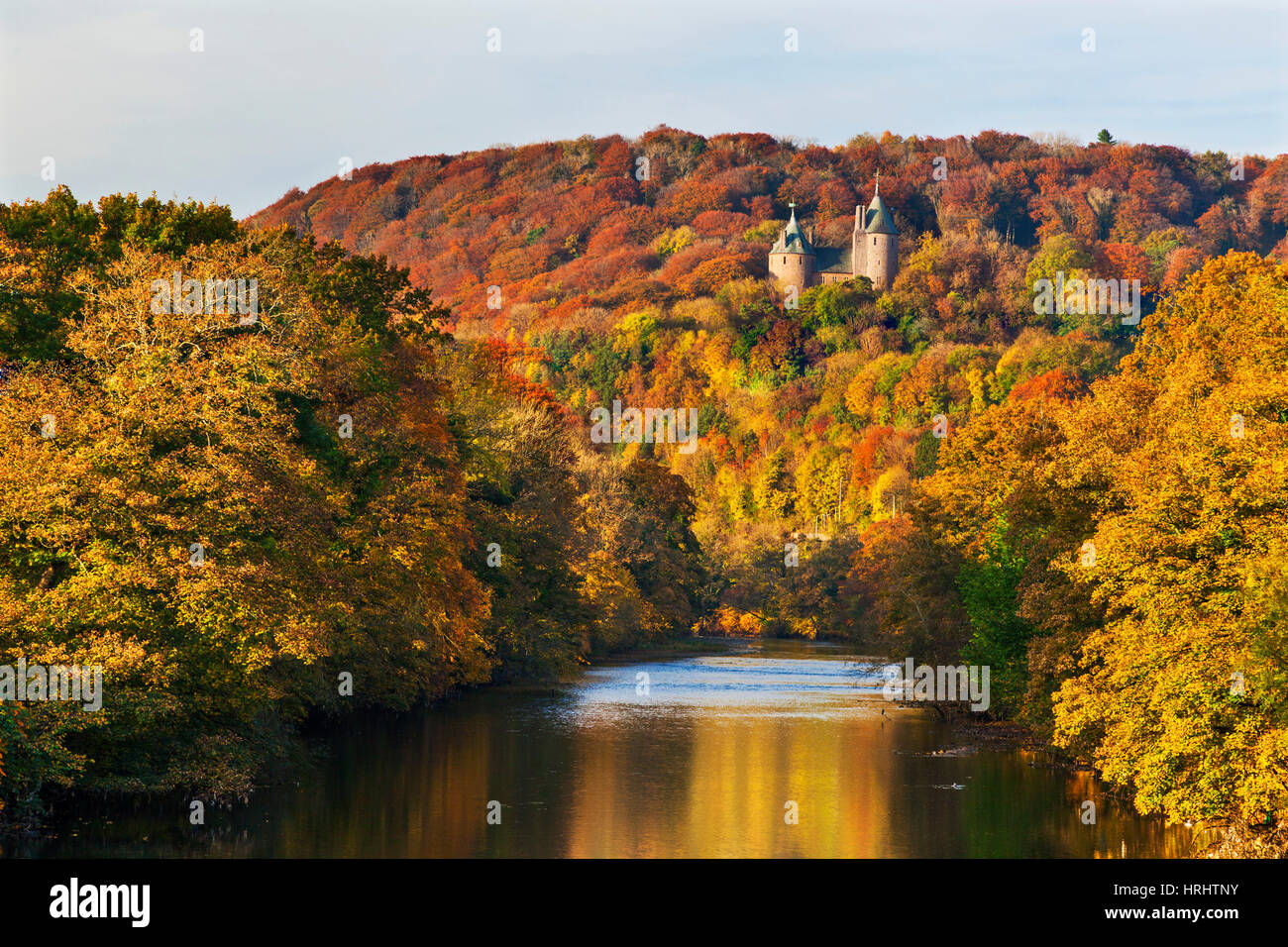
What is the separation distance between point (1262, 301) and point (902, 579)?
59.9 feet

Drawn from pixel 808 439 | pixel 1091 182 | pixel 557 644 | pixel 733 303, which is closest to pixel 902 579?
pixel 557 644

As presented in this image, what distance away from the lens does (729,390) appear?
14750cm

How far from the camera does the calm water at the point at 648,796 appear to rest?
2612cm

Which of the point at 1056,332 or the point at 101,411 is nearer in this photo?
the point at 101,411

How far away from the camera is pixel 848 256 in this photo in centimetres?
18738

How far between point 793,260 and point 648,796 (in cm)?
15570

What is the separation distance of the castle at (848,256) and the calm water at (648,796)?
13380 centimetres

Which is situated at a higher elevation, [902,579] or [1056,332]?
[1056,332]
